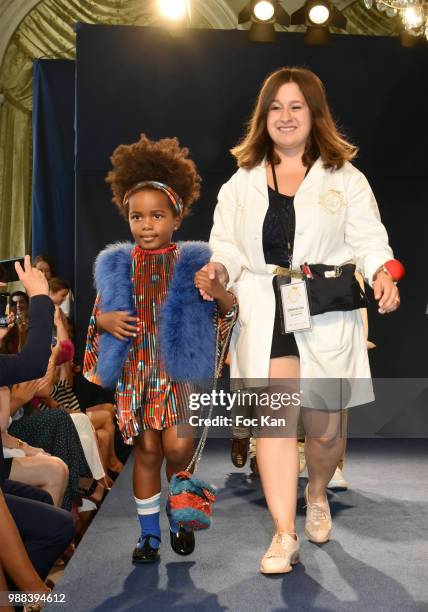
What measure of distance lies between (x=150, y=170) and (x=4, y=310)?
857 mm

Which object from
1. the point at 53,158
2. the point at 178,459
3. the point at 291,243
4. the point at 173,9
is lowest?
the point at 178,459

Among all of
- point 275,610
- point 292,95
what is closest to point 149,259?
point 292,95

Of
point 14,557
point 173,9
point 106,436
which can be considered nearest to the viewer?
point 14,557

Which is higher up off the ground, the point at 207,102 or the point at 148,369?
the point at 207,102

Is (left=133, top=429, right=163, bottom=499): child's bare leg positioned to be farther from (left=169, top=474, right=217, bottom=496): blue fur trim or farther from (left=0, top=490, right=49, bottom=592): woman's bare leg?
(left=0, top=490, right=49, bottom=592): woman's bare leg

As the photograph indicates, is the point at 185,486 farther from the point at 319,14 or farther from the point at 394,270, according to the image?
the point at 319,14

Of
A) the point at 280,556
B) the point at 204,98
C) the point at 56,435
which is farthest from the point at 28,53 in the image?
the point at 280,556

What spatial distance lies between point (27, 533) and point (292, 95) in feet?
5.27

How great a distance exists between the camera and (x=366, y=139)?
602cm

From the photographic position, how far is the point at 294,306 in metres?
2.74

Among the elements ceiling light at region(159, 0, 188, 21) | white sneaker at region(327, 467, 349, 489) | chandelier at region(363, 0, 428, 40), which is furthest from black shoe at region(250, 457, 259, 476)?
ceiling light at region(159, 0, 188, 21)

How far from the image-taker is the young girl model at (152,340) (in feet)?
9.26

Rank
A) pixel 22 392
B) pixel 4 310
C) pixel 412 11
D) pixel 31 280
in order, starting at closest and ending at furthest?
pixel 31 280
pixel 4 310
pixel 22 392
pixel 412 11

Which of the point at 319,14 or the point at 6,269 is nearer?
the point at 6,269
